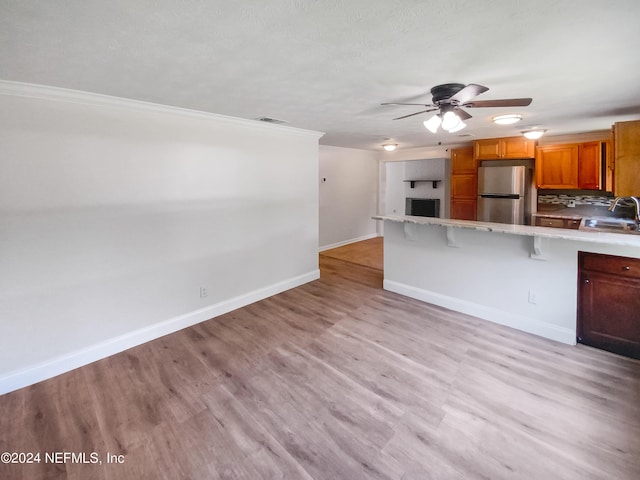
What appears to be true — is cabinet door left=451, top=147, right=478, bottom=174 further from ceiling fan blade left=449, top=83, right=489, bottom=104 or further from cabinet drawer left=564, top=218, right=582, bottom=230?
ceiling fan blade left=449, top=83, right=489, bottom=104

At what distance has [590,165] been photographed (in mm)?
4461

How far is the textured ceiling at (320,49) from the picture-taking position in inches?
52.6

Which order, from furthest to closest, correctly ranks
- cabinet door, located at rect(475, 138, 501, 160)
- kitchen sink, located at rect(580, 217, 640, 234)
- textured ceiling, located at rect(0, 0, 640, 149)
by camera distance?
cabinet door, located at rect(475, 138, 501, 160) → kitchen sink, located at rect(580, 217, 640, 234) → textured ceiling, located at rect(0, 0, 640, 149)

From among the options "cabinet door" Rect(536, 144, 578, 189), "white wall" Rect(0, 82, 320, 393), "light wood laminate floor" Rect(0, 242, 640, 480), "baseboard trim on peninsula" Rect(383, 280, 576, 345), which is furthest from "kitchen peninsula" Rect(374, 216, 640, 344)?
"cabinet door" Rect(536, 144, 578, 189)

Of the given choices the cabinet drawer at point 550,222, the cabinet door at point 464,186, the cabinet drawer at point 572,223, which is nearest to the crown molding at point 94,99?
the cabinet door at point 464,186

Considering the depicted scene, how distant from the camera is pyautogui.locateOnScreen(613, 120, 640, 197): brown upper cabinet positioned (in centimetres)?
318

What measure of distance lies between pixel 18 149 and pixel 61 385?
1.85 m

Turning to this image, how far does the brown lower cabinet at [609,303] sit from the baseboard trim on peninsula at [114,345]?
3.46 m

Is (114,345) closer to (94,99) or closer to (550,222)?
(94,99)

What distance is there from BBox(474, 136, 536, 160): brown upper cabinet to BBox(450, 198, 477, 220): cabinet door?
32.5 inches

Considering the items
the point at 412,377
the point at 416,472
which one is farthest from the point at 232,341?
the point at 416,472

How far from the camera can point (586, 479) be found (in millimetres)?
1567

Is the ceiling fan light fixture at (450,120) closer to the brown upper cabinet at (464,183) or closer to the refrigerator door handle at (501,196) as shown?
the refrigerator door handle at (501,196)

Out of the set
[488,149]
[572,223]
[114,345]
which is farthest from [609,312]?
[114,345]
